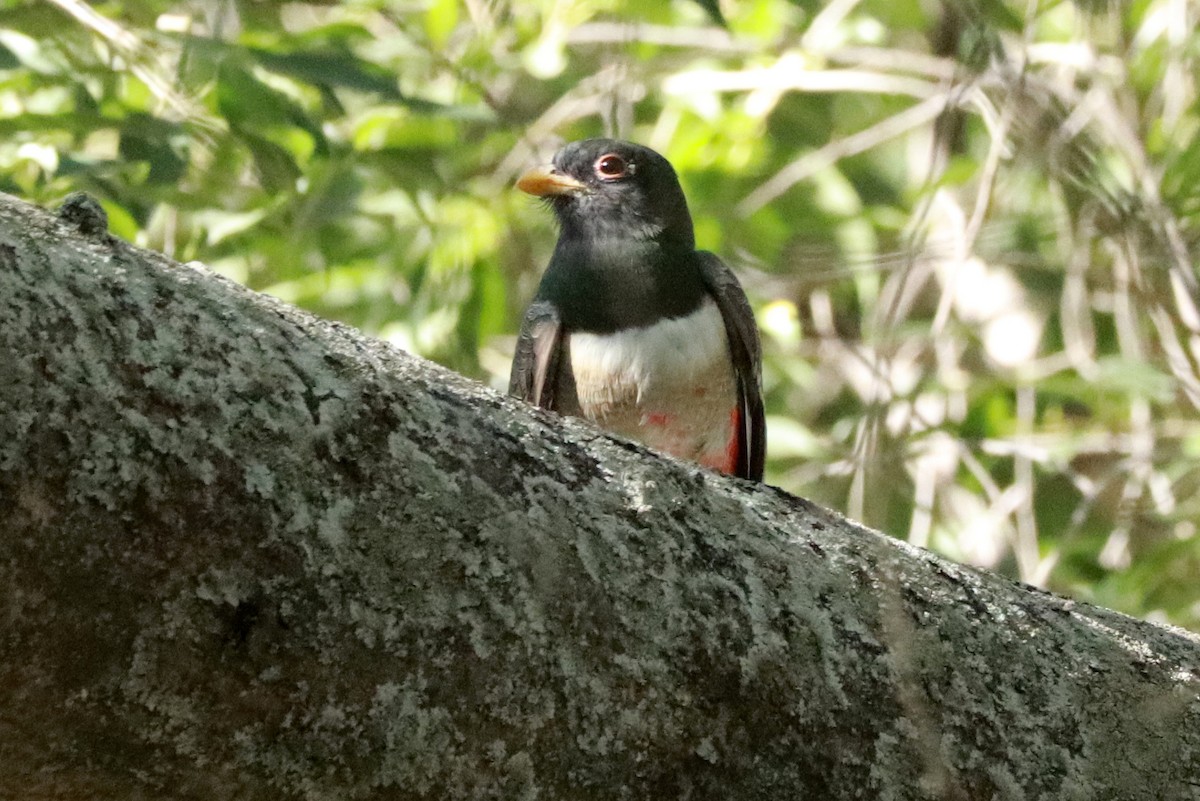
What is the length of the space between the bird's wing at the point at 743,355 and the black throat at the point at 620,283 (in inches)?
2.0

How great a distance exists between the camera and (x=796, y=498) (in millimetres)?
1683

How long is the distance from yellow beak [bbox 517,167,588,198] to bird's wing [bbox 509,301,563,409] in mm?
432

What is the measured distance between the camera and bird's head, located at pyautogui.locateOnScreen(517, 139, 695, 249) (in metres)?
4.15

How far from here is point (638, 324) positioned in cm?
384

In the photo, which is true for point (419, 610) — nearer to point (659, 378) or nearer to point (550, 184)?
point (659, 378)

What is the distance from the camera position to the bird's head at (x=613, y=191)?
13.6 ft

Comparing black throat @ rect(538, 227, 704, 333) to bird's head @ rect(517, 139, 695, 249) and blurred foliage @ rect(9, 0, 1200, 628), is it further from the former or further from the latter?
blurred foliage @ rect(9, 0, 1200, 628)

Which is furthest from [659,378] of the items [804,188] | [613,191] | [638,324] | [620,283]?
[804,188]

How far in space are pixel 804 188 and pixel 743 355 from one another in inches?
93.5

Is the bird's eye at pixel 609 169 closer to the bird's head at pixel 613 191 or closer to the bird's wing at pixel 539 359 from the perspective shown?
the bird's head at pixel 613 191

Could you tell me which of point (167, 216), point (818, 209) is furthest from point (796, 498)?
point (818, 209)

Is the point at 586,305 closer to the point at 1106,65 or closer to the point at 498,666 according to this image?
the point at 1106,65

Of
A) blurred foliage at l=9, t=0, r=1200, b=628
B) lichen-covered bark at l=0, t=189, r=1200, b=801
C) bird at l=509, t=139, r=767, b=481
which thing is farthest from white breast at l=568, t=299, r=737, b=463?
lichen-covered bark at l=0, t=189, r=1200, b=801

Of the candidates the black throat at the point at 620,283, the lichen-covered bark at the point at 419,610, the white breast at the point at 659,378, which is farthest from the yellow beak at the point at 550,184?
the lichen-covered bark at the point at 419,610
